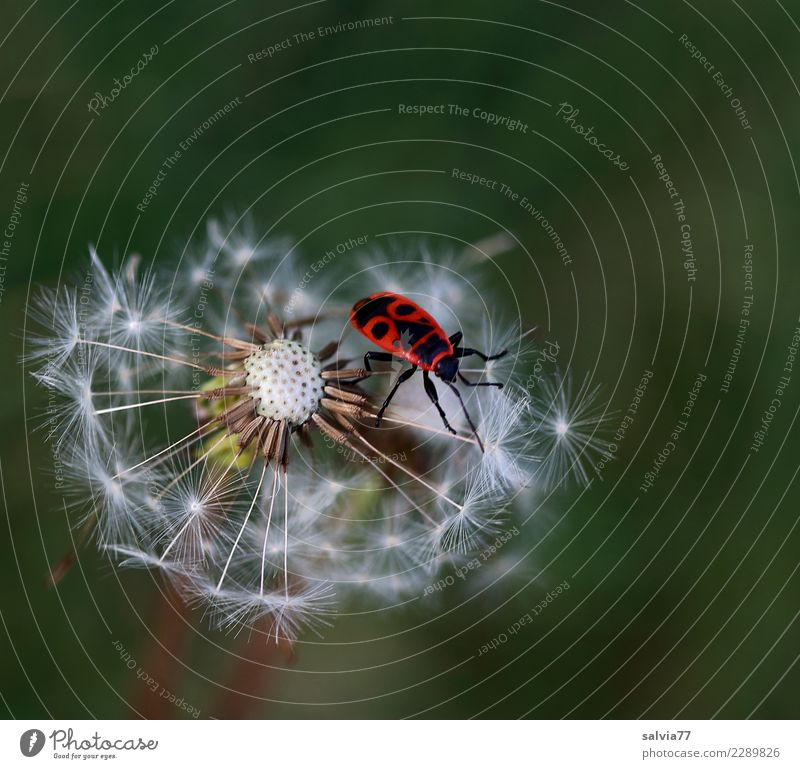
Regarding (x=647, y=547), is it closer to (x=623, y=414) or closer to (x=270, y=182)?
(x=623, y=414)

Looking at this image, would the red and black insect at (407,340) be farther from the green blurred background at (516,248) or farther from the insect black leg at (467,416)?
the green blurred background at (516,248)

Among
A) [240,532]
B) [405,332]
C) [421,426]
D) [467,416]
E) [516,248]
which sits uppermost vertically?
[516,248]

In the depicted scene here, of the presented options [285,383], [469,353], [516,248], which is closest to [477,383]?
[469,353]

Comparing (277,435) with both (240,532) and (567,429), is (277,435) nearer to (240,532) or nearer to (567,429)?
(240,532)

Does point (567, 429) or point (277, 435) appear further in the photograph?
point (567, 429)

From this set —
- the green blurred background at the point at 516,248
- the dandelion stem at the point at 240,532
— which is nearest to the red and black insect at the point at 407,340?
the dandelion stem at the point at 240,532

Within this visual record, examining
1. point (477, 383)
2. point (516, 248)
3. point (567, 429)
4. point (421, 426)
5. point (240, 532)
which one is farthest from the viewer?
point (516, 248)

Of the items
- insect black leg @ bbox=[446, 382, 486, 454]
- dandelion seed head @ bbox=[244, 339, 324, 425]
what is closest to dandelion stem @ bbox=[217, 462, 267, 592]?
dandelion seed head @ bbox=[244, 339, 324, 425]
